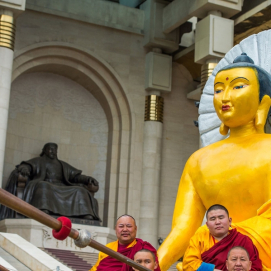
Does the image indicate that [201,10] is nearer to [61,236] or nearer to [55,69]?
[55,69]

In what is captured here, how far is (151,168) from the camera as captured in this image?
13281mm

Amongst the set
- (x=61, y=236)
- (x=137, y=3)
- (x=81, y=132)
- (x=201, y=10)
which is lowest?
(x=61, y=236)

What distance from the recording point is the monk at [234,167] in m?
3.89

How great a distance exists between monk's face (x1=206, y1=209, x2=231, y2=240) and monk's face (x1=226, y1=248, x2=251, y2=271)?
0.84ft

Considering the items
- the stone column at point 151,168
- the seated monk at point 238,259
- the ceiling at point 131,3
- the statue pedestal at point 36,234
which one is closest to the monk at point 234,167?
the seated monk at point 238,259

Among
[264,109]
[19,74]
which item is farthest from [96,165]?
[264,109]

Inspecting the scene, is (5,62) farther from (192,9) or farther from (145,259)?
(145,259)

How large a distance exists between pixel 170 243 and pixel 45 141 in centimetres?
970

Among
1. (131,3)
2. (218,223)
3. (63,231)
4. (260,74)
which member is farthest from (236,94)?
(131,3)

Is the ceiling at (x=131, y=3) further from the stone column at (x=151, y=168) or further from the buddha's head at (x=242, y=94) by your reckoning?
the buddha's head at (x=242, y=94)

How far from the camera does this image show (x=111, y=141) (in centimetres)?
1359

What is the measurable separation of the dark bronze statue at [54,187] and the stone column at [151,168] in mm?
1484

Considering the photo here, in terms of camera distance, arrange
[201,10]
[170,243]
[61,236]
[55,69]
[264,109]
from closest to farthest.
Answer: [61,236]
[170,243]
[264,109]
[201,10]
[55,69]

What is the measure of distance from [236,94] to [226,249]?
3.75ft
